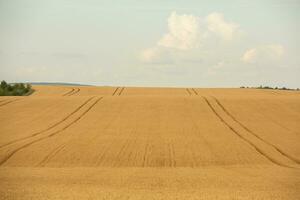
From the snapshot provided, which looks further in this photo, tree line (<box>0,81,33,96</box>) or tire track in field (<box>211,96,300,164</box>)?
tree line (<box>0,81,33,96</box>)

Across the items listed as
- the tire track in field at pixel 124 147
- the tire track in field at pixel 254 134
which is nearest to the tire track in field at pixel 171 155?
the tire track in field at pixel 124 147

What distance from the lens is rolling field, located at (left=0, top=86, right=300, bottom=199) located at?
19516 millimetres

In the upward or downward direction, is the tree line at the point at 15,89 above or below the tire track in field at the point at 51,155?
above

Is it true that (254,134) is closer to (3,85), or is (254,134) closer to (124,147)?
(124,147)

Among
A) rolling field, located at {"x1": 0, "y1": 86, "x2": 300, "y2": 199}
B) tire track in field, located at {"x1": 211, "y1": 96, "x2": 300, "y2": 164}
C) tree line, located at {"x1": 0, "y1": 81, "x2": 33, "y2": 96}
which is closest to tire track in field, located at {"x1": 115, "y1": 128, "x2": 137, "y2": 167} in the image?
rolling field, located at {"x1": 0, "y1": 86, "x2": 300, "y2": 199}

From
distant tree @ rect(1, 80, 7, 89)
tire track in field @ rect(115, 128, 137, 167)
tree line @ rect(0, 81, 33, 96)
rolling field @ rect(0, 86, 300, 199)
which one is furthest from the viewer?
distant tree @ rect(1, 80, 7, 89)

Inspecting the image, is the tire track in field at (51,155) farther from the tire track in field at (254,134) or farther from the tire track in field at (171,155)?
the tire track in field at (254,134)

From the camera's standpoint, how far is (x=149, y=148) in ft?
107

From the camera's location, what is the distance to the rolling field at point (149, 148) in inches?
768

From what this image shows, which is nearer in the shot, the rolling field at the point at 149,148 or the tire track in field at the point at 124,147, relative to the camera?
the rolling field at the point at 149,148

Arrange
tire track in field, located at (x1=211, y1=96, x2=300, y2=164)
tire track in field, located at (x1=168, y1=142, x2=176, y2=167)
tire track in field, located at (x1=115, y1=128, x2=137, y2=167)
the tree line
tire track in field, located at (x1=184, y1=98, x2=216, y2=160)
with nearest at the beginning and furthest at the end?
tire track in field, located at (x1=168, y1=142, x2=176, y2=167) < tire track in field, located at (x1=115, y1=128, x2=137, y2=167) < tire track in field, located at (x1=211, y1=96, x2=300, y2=164) < tire track in field, located at (x1=184, y1=98, x2=216, y2=160) < the tree line

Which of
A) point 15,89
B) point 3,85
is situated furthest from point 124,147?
point 3,85

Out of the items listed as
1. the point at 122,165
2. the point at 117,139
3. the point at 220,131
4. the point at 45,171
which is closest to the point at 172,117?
the point at 220,131

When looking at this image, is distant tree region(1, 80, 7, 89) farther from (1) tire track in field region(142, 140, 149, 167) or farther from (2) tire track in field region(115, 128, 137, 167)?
(1) tire track in field region(142, 140, 149, 167)
